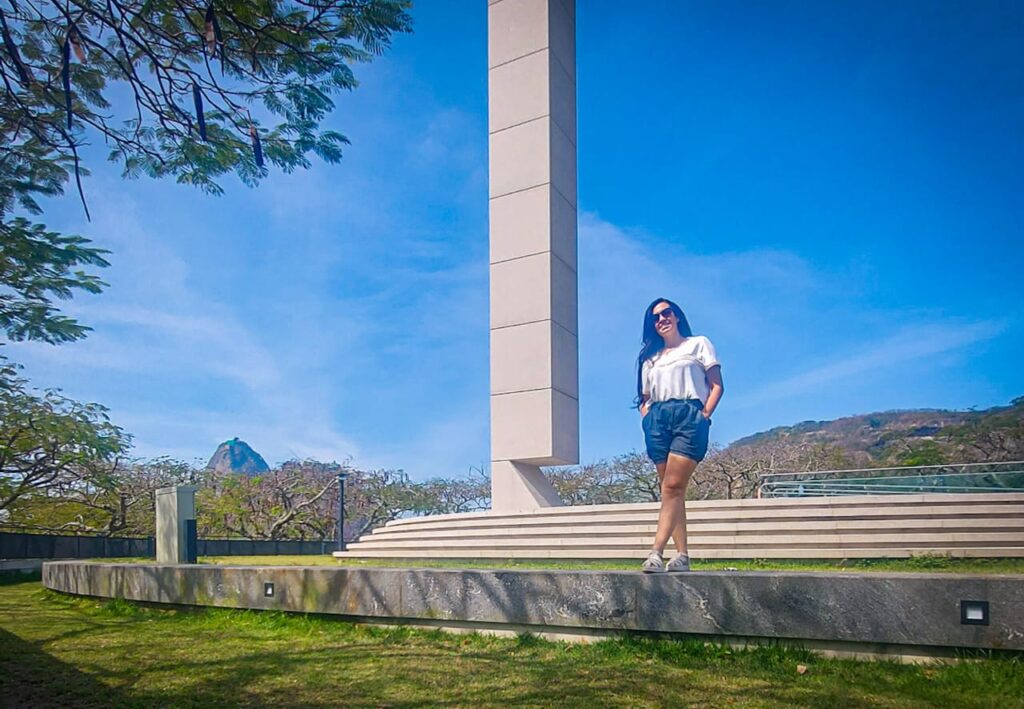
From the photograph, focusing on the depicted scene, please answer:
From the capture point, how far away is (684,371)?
5.19 m

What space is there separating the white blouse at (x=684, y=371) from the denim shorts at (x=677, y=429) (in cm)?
6

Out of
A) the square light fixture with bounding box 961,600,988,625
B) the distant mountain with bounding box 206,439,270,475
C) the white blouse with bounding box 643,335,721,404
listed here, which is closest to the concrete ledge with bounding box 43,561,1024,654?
the square light fixture with bounding box 961,600,988,625

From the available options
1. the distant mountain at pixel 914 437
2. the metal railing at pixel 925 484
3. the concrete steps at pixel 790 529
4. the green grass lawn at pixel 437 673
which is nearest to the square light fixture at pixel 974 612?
the green grass lawn at pixel 437 673

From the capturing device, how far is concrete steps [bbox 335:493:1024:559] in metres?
11.2

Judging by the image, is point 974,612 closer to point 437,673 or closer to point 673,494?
point 673,494

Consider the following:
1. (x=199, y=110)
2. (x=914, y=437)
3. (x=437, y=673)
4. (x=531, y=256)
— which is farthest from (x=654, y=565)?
(x=914, y=437)

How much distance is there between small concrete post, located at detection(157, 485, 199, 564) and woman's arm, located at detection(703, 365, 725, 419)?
278 inches

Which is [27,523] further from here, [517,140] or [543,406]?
[517,140]

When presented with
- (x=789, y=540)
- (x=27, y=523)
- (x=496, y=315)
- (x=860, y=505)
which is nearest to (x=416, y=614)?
(x=789, y=540)

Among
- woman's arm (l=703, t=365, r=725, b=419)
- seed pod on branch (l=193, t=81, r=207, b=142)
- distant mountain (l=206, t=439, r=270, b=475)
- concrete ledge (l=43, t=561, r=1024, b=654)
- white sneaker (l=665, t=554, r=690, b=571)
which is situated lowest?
distant mountain (l=206, t=439, r=270, b=475)

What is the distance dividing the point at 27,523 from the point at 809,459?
30126 millimetres

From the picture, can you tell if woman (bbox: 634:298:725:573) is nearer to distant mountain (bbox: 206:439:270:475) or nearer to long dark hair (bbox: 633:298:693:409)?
long dark hair (bbox: 633:298:693:409)

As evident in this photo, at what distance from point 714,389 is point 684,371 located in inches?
9.2

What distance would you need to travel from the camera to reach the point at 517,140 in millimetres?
19281
